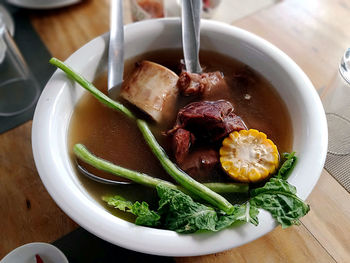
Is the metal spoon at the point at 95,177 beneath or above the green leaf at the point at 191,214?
beneath

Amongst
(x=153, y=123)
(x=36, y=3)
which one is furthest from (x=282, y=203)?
(x=36, y=3)

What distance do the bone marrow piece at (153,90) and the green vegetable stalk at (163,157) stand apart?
0.17ft

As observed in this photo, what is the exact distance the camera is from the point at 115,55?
1208 mm

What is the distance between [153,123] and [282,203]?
1.65 ft

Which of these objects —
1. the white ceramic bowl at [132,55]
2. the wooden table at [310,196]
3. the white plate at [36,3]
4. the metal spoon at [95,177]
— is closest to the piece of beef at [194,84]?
the white ceramic bowl at [132,55]

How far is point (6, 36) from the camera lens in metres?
1.45

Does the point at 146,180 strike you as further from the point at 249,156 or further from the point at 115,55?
the point at 115,55

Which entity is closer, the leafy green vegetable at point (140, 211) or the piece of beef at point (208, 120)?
the leafy green vegetable at point (140, 211)

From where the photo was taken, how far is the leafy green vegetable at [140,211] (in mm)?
865

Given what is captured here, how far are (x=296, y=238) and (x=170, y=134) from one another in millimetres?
496

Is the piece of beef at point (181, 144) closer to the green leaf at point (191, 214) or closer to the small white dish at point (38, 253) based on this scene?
the green leaf at point (191, 214)

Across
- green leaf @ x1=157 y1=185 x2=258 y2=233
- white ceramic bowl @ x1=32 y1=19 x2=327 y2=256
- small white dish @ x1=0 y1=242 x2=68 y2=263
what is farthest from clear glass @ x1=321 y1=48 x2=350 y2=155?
small white dish @ x1=0 y1=242 x2=68 y2=263

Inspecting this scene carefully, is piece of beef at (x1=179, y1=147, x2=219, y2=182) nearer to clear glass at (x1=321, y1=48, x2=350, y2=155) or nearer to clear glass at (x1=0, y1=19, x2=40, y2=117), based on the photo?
clear glass at (x1=321, y1=48, x2=350, y2=155)

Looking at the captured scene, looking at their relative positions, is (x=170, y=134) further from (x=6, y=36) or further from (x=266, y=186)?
(x=6, y=36)
